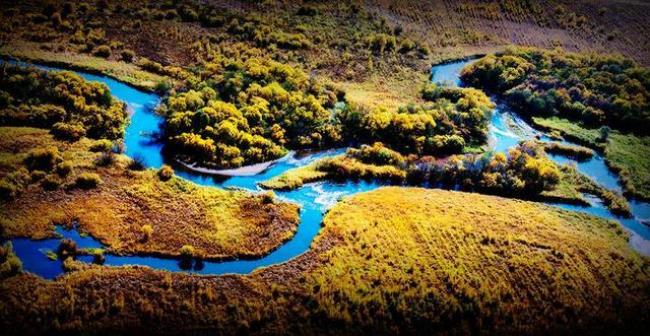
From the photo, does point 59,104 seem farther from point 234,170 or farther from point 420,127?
point 420,127

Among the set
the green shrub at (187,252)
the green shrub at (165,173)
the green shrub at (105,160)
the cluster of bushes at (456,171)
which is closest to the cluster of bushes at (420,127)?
the cluster of bushes at (456,171)

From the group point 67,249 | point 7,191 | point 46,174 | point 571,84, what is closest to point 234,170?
point 46,174

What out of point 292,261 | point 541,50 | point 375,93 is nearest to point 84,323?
point 292,261

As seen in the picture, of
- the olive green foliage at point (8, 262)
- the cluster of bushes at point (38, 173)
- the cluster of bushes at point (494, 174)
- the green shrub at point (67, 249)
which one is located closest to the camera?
the olive green foliage at point (8, 262)

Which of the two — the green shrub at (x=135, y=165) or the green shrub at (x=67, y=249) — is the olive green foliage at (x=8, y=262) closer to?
the green shrub at (x=67, y=249)

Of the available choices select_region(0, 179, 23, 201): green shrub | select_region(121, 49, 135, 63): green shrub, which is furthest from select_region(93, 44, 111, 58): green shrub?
select_region(0, 179, 23, 201): green shrub

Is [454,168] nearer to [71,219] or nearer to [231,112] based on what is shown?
[231,112]

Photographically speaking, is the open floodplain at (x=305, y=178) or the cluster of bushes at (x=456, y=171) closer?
the open floodplain at (x=305, y=178)
